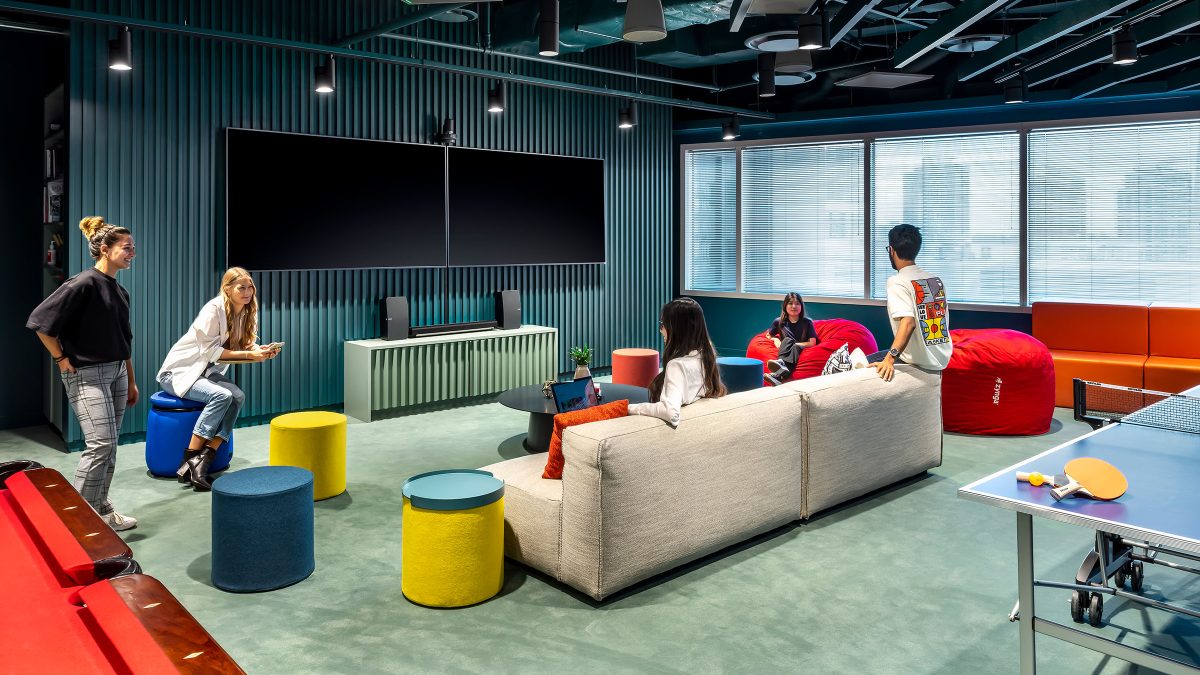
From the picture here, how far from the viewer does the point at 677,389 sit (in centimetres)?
379

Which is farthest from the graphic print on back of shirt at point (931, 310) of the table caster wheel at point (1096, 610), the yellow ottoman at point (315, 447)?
the yellow ottoman at point (315, 447)

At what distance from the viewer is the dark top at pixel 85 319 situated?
4.14 meters

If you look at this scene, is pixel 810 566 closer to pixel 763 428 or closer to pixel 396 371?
pixel 763 428

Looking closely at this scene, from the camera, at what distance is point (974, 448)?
6.28 m

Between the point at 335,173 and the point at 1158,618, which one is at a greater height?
the point at 335,173

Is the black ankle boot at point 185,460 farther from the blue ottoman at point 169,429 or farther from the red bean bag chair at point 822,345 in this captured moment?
the red bean bag chair at point 822,345

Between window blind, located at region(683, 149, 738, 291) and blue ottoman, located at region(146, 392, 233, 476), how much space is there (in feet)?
23.2

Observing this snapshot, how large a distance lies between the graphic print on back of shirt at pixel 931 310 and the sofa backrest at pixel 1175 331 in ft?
12.4

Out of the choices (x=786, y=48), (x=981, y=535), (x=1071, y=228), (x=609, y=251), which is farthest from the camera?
(x=609, y=251)

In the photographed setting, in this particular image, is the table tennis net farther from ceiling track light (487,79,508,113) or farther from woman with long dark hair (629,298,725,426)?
ceiling track light (487,79,508,113)

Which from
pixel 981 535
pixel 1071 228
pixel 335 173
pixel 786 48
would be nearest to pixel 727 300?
pixel 1071 228

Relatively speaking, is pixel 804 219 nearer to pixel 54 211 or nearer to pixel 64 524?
pixel 54 211

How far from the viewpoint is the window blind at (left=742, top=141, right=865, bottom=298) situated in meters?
10.1

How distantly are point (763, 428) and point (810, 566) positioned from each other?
68 centimetres
